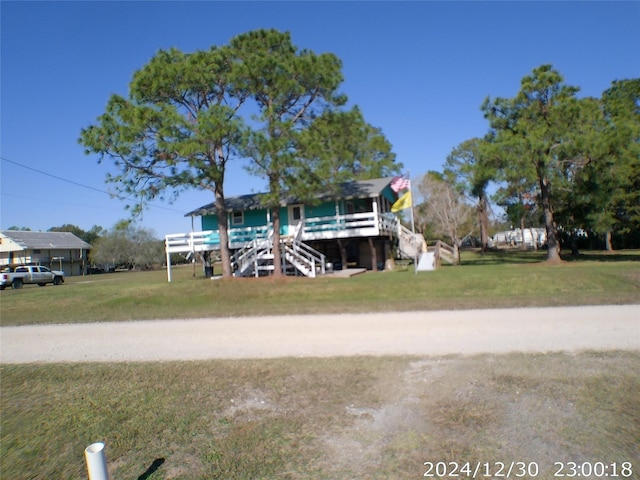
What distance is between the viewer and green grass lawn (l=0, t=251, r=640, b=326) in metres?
12.9

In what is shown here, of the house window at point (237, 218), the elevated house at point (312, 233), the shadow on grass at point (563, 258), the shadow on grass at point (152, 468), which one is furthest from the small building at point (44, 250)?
the shadow on grass at point (152, 468)

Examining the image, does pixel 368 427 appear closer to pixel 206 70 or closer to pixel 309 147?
pixel 309 147

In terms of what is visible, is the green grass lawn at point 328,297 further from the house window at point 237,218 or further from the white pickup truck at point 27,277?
the white pickup truck at point 27,277

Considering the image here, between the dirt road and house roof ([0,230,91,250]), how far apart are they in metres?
54.9

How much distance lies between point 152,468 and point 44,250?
218 feet

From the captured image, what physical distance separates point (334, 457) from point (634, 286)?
46.8 ft

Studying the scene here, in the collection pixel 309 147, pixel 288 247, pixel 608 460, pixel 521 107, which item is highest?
pixel 521 107

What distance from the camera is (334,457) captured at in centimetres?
405

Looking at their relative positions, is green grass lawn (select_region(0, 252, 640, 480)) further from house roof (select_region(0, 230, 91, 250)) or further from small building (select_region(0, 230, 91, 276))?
house roof (select_region(0, 230, 91, 250))

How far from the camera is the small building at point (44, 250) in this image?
57.5 m

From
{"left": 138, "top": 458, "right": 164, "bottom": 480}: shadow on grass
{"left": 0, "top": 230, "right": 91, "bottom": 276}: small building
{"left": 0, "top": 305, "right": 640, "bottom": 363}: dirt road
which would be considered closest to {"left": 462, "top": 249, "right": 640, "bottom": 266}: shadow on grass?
{"left": 0, "top": 305, "right": 640, "bottom": 363}: dirt road

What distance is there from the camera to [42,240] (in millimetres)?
61531

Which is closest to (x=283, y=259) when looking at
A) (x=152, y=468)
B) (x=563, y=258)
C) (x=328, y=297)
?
(x=328, y=297)

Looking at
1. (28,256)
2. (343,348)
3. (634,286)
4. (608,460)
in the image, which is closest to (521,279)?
(634,286)
